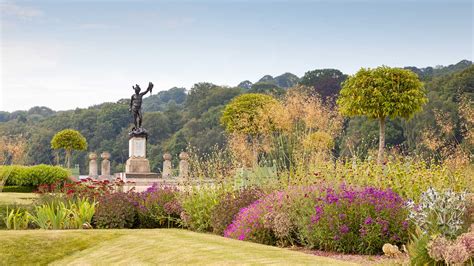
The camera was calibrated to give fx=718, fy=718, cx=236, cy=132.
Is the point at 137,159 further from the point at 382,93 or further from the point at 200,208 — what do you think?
the point at 200,208

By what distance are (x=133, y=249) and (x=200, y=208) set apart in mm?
3258

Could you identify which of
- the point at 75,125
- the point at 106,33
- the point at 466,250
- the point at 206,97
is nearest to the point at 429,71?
the point at 206,97

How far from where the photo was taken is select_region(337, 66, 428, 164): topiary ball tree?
1872cm

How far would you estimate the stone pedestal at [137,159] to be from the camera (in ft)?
114

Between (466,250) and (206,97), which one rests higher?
(206,97)

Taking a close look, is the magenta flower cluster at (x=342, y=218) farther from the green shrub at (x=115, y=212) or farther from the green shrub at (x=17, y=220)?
the green shrub at (x=17, y=220)

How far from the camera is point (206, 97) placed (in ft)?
211

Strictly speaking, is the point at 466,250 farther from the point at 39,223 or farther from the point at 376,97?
the point at 376,97

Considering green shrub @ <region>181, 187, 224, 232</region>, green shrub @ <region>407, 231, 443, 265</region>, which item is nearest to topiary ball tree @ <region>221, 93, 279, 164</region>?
green shrub @ <region>181, 187, 224, 232</region>

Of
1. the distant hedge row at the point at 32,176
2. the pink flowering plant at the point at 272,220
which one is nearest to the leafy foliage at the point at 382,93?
the pink flowering plant at the point at 272,220

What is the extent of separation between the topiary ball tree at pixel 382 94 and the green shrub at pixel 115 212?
280 inches

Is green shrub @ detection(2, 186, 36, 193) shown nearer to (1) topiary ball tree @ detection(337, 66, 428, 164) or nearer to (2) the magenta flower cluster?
(1) topiary ball tree @ detection(337, 66, 428, 164)

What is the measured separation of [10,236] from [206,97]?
5266cm

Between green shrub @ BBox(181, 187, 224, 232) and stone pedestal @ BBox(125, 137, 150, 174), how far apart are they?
20.9 m
